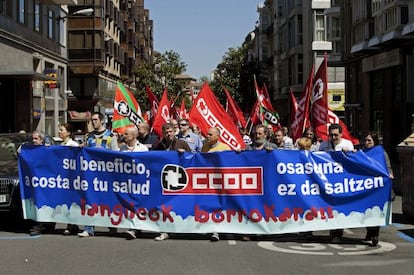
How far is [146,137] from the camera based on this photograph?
1241cm

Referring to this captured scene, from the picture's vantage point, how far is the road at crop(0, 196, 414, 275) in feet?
25.2

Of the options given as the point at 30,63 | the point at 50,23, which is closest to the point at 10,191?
the point at 30,63

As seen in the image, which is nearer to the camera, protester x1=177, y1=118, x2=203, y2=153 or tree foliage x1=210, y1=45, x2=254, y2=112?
protester x1=177, y1=118, x2=203, y2=153

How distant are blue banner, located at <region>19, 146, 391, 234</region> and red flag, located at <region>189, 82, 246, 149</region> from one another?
338 cm

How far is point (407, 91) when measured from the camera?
27.4 meters

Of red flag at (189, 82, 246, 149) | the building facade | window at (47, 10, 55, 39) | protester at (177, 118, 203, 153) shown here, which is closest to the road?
protester at (177, 118, 203, 153)

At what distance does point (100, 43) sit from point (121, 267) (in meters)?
A: 47.4

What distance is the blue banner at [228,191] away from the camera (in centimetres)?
948

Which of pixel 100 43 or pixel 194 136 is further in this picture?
pixel 100 43

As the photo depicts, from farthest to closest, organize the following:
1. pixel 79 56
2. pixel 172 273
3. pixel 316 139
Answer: pixel 79 56
pixel 316 139
pixel 172 273

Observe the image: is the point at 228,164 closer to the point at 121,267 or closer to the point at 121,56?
the point at 121,267

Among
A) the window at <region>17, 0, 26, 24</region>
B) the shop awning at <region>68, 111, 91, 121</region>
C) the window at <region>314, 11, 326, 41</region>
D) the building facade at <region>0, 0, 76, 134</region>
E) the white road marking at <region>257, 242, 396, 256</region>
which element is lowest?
the white road marking at <region>257, 242, 396, 256</region>

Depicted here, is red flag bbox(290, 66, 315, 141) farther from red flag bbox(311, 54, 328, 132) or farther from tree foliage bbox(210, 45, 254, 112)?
tree foliage bbox(210, 45, 254, 112)

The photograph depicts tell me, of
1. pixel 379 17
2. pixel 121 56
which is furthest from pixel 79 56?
pixel 379 17
